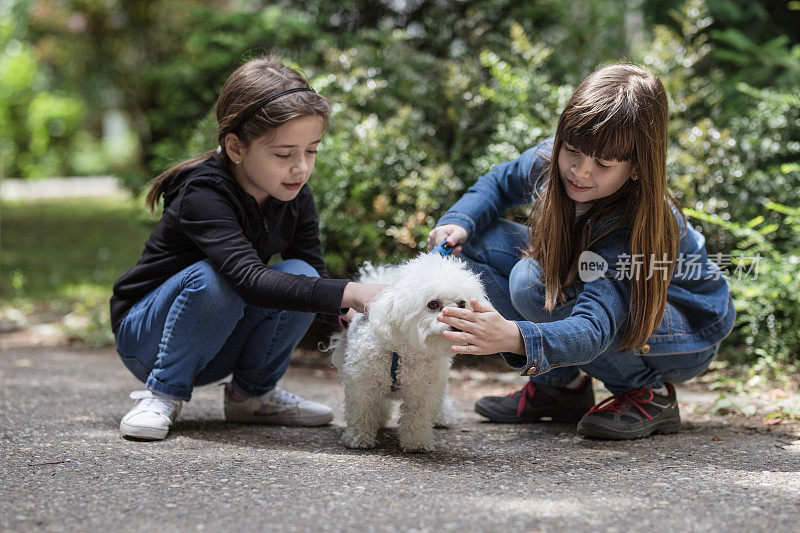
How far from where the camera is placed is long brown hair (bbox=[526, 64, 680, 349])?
2506 mm

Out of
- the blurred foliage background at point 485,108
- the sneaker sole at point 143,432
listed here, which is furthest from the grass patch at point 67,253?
the sneaker sole at point 143,432

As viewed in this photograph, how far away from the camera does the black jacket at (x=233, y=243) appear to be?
8.21 feet

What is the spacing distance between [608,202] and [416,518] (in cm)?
135

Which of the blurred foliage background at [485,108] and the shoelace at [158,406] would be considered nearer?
the shoelace at [158,406]

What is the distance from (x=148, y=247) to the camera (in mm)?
2896

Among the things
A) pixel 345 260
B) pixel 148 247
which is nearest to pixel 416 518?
pixel 148 247

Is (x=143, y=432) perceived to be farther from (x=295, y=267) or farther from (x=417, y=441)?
(x=417, y=441)

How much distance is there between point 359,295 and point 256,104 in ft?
2.56

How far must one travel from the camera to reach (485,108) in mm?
4867

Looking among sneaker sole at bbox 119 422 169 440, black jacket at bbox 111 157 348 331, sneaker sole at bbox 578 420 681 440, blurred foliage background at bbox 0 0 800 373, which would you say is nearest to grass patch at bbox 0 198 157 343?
blurred foliage background at bbox 0 0 800 373

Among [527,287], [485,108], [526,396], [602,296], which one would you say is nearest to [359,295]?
[527,287]

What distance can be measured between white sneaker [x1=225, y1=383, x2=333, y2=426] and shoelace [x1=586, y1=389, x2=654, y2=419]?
1.08 meters

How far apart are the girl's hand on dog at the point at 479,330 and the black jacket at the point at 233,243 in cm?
45

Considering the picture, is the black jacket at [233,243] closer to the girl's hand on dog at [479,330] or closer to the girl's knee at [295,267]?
the girl's knee at [295,267]
